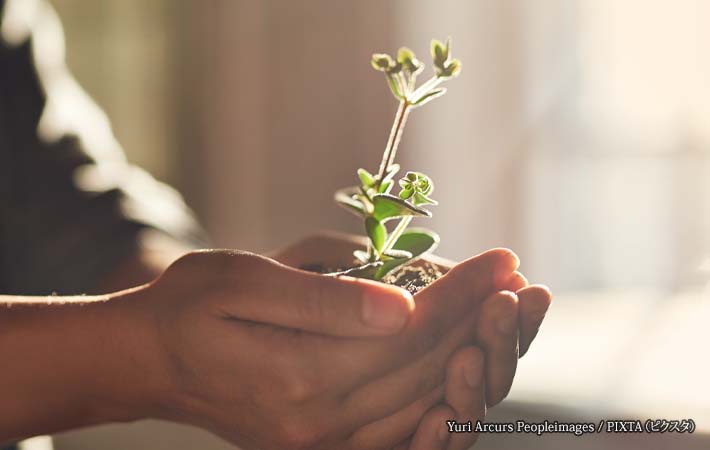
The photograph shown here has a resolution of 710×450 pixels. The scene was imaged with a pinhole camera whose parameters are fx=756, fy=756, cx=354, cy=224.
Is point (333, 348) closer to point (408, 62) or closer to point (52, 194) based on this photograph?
point (408, 62)

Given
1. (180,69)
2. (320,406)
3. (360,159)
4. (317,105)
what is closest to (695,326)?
(320,406)

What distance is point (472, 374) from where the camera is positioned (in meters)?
0.48

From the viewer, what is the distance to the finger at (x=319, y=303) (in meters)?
0.42

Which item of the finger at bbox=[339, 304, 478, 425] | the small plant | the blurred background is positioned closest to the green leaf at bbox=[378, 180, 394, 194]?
the small plant

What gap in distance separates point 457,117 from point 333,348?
2218 millimetres

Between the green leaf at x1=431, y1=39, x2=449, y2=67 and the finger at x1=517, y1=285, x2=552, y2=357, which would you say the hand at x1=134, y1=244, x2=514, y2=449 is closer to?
the finger at x1=517, y1=285, x2=552, y2=357

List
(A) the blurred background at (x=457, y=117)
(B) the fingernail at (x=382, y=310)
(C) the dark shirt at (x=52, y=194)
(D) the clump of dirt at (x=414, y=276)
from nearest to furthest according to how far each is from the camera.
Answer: (B) the fingernail at (x=382, y=310)
(D) the clump of dirt at (x=414, y=276)
(C) the dark shirt at (x=52, y=194)
(A) the blurred background at (x=457, y=117)

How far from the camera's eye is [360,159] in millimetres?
2744

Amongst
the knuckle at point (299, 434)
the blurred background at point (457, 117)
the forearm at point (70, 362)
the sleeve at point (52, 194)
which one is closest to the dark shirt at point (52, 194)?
the sleeve at point (52, 194)

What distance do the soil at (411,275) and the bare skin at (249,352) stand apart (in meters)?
0.07

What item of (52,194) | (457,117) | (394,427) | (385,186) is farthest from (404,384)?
(457,117)

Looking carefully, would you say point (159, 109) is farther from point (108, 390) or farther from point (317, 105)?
point (108, 390)

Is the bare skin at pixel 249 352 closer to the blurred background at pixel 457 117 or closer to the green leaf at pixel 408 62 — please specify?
the green leaf at pixel 408 62

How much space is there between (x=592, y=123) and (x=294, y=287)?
2232 mm
